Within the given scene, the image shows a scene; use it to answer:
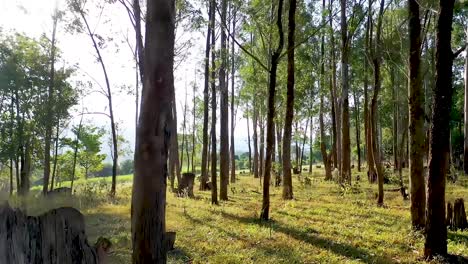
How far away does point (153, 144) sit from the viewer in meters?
3.03

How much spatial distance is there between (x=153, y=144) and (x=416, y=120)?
594 cm

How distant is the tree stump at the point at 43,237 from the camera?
2.00 meters

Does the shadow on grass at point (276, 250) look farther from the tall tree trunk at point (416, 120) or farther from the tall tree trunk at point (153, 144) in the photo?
the tall tree trunk at point (153, 144)

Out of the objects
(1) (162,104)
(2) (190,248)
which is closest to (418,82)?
(2) (190,248)

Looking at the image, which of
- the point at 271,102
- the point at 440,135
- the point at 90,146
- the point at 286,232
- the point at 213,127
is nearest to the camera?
the point at 440,135

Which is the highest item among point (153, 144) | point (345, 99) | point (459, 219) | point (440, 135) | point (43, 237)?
point (345, 99)

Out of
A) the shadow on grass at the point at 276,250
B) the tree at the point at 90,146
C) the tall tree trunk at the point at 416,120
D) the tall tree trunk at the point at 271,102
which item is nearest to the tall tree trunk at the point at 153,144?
the shadow on grass at the point at 276,250

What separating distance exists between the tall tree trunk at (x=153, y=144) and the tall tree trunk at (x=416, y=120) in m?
5.76

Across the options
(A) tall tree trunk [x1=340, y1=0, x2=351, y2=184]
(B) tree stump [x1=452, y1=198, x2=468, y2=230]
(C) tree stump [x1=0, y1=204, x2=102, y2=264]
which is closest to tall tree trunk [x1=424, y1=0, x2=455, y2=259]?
(B) tree stump [x1=452, y1=198, x2=468, y2=230]

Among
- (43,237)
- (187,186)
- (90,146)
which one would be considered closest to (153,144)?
(43,237)

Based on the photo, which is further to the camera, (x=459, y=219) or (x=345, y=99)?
(x=345, y=99)

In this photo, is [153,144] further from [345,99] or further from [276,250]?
[345,99]

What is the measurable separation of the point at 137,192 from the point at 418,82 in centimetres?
632

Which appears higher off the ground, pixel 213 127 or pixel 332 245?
pixel 213 127
